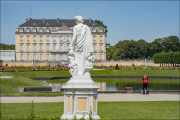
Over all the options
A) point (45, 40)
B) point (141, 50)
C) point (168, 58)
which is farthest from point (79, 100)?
point (141, 50)

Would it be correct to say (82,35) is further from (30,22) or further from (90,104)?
(30,22)

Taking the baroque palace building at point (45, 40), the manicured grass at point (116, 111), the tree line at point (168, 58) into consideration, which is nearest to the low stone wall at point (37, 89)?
the manicured grass at point (116, 111)

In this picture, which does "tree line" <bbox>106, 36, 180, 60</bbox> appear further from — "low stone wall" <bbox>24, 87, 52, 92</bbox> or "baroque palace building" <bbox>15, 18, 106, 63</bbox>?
"low stone wall" <bbox>24, 87, 52, 92</bbox>

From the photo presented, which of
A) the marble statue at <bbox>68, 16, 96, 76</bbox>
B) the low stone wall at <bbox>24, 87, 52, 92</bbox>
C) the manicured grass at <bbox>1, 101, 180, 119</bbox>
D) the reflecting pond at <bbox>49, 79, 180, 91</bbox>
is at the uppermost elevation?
the marble statue at <bbox>68, 16, 96, 76</bbox>

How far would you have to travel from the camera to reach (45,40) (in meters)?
65.0

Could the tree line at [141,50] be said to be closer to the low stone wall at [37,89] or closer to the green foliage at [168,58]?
the green foliage at [168,58]

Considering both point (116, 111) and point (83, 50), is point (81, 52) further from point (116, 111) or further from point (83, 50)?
point (116, 111)

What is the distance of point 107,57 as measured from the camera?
71688 millimetres

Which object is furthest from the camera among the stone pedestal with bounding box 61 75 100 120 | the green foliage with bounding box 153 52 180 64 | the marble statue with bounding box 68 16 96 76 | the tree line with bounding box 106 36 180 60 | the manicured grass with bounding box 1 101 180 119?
the tree line with bounding box 106 36 180 60

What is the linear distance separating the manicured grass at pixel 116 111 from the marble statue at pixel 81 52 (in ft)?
7.28

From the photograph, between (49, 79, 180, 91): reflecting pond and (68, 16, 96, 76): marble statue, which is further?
(49, 79, 180, 91): reflecting pond

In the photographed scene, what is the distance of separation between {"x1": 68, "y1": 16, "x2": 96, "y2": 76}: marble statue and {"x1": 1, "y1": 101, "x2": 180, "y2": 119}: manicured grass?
2220 mm

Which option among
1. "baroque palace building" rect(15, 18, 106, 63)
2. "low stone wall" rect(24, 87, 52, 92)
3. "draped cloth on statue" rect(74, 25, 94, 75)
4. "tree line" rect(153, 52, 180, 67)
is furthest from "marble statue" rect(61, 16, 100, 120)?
"baroque palace building" rect(15, 18, 106, 63)

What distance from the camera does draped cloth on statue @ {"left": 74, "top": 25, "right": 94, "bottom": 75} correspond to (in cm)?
690
